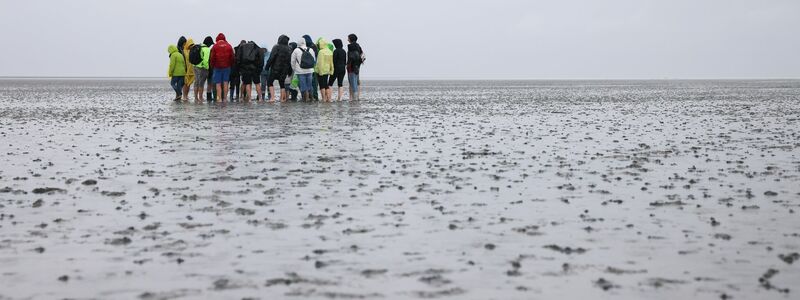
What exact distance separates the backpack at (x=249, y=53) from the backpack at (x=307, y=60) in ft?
3.82

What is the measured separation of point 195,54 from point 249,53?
1.31m

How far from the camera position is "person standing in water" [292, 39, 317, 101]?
28.4m

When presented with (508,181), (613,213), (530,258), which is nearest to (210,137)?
(508,181)

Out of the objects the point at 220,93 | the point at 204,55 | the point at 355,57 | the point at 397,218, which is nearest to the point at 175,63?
the point at 204,55

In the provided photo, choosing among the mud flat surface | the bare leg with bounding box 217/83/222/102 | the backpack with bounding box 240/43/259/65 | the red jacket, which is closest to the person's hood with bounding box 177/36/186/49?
the bare leg with bounding box 217/83/222/102

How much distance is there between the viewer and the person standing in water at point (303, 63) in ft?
93.3

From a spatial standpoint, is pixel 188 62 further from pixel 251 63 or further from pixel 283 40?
pixel 283 40

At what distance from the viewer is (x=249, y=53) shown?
28.5 meters

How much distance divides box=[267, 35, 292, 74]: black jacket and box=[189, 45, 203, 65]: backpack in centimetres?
169

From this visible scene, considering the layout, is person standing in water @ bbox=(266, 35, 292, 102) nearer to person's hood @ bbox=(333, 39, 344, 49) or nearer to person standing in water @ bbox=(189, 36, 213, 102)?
person's hood @ bbox=(333, 39, 344, 49)

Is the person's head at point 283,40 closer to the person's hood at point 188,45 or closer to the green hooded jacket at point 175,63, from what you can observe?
the person's hood at point 188,45

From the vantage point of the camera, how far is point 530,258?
691cm

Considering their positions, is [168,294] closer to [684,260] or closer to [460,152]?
[684,260]

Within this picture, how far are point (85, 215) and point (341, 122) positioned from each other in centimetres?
1243
